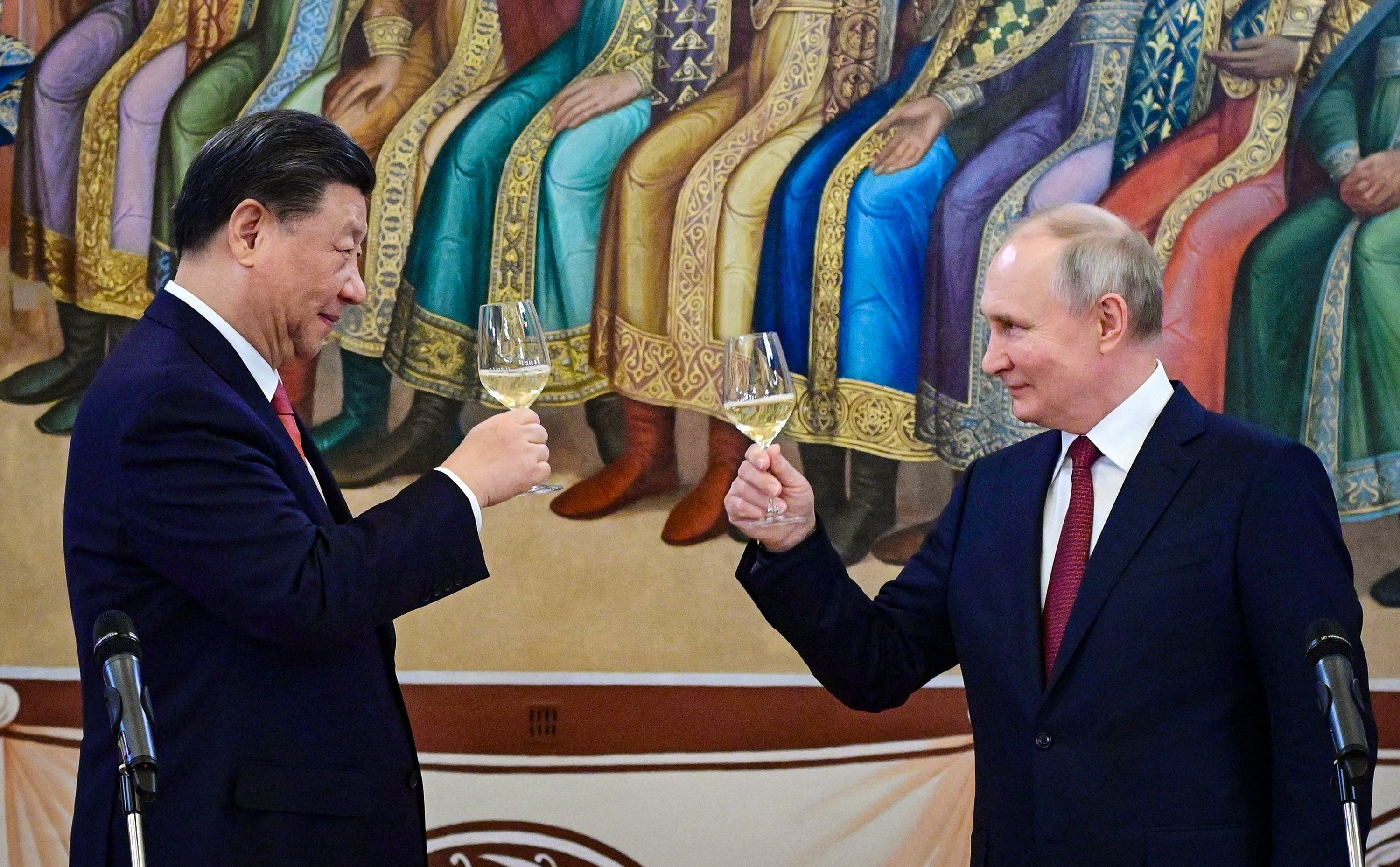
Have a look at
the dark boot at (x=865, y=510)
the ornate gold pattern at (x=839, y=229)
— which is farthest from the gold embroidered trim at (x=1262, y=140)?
the dark boot at (x=865, y=510)

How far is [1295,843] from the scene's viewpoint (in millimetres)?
2053

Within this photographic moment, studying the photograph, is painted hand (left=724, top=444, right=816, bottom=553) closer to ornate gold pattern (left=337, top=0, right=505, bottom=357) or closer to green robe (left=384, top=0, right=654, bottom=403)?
green robe (left=384, top=0, right=654, bottom=403)

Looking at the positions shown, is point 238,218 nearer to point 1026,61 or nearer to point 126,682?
point 126,682

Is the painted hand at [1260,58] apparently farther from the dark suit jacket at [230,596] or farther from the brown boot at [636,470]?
the dark suit jacket at [230,596]

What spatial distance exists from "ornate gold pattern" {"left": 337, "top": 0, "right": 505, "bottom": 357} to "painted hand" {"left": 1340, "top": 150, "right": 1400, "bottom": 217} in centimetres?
234

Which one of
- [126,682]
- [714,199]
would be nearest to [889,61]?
[714,199]

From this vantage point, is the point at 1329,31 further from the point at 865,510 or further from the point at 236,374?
the point at 236,374

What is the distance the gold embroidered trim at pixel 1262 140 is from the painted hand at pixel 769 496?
71.9 inches

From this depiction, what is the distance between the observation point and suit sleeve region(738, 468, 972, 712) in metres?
2.47

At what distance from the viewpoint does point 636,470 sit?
152 inches

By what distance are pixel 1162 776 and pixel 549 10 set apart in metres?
2.68

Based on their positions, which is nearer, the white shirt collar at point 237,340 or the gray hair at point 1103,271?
the white shirt collar at point 237,340

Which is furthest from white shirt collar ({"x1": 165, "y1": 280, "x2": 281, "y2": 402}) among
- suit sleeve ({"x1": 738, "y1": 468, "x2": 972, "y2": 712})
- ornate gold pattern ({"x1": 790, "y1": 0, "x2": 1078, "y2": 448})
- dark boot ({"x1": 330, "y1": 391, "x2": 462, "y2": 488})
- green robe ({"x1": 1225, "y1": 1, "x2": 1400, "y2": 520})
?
green robe ({"x1": 1225, "y1": 1, "x2": 1400, "y2": 520})

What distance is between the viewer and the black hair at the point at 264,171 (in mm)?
2072
